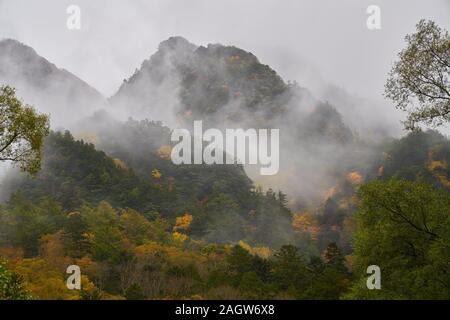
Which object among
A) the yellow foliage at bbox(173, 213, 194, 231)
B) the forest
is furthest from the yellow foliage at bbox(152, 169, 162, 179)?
the yellow foliage at bbox(173, 213, 194, 231)

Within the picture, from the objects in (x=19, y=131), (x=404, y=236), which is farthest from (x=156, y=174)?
(x=404, y=236)

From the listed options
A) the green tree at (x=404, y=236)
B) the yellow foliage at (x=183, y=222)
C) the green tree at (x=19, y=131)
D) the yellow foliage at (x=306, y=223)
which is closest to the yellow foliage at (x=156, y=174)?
the yellow foliage at (x=183, y=222)

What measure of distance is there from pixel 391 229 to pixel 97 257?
1705 inches

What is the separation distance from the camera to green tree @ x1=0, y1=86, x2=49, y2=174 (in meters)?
22.7

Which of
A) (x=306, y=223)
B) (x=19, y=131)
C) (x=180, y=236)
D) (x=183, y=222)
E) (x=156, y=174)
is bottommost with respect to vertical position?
(x=180, y=236)

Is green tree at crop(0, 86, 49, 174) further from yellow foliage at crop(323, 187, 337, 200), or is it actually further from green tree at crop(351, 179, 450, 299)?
yellow foliage at crop(323, 187, 337, 200)

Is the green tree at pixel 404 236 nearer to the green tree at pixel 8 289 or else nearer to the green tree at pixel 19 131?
the green tree at pixel 8 289

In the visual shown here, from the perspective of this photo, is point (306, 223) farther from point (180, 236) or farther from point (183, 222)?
point (180, 236)

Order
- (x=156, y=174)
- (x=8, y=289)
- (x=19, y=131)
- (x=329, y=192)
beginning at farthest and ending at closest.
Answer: (x=329, y=192), (x=156, y=174), (x=19, y=131), (x=8, y=289)

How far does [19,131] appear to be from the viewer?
2302 cm

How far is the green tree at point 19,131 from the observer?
2267 centimetres
